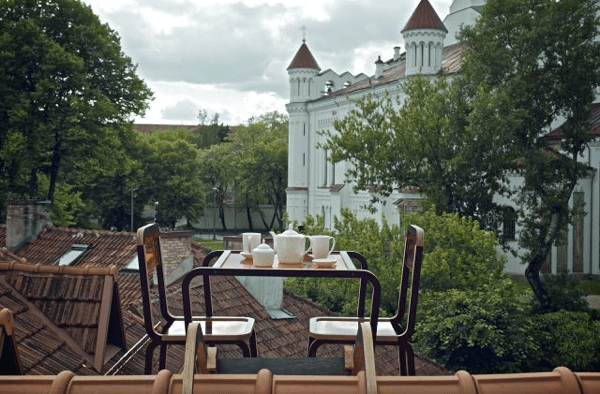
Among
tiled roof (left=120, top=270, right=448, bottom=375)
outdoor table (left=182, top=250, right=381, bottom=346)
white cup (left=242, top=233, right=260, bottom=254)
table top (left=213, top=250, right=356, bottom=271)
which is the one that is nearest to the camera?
outdoor table (left=182, top=250, right=381, bottom=346)

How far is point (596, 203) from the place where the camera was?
38.5 meters

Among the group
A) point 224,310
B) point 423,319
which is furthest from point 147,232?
point 423,319

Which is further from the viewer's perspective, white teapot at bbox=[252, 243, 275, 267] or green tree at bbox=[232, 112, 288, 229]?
green tree at bbox=[232, 112, 288, 229]

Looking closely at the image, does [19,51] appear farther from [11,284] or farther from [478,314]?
[11,284]

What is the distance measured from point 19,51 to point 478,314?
2134 cm

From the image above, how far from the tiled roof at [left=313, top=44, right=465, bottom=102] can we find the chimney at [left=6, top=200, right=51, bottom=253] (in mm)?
29379

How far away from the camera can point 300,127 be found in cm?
6219

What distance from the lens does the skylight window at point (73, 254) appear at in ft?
56.2

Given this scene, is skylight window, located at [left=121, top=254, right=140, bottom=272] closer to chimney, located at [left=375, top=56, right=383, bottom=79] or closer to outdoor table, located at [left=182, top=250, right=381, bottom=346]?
A: outdoor table, located at [left=182, top=250, right=381, bottom=346]

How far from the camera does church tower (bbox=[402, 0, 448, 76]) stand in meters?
42.7

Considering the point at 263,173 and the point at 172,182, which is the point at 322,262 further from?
the point at 263,173

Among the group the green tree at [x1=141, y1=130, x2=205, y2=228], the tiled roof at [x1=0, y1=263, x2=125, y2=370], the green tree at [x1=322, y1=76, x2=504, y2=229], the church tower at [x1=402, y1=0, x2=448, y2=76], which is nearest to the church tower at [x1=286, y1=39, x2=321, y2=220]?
the green tree at [x1=141, y1=130, x2=205, y2=228]

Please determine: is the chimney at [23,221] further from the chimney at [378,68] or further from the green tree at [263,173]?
the green tree at [263,173]

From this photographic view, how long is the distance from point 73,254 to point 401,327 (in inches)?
565
